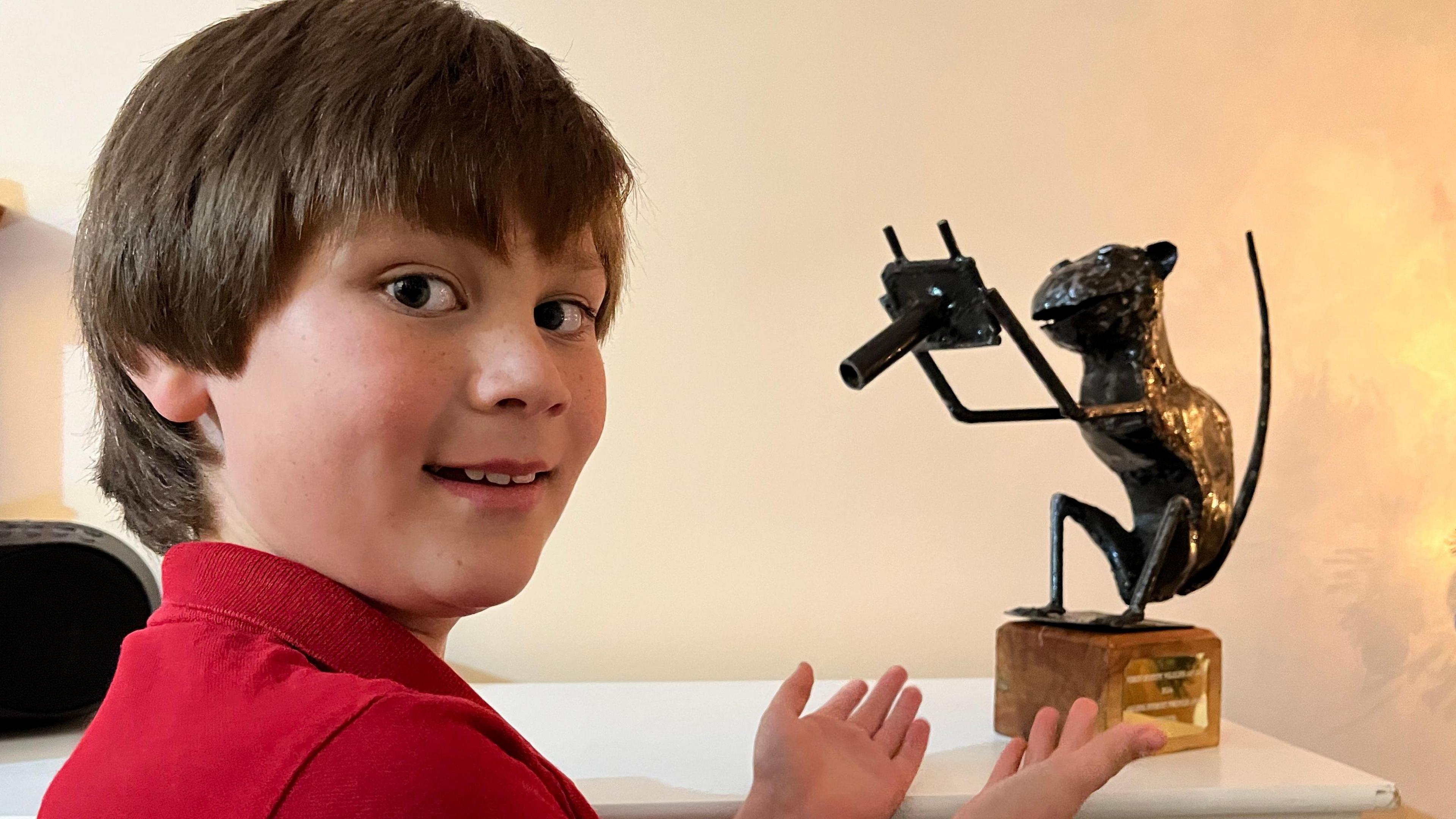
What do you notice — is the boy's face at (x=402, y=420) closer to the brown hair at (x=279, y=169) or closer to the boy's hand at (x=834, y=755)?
the brown hair at (x=279, y=169)

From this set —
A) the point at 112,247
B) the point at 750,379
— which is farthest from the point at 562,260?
the point at 750,379

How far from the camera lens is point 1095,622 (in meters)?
0.74

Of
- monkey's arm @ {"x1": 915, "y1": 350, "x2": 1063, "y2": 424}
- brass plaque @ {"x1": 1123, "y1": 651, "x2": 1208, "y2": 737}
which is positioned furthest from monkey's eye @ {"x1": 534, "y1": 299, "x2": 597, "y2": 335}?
brass plaque @ {"x1": 1123, "y1": 651, "x2": 1208, "y2": 737}

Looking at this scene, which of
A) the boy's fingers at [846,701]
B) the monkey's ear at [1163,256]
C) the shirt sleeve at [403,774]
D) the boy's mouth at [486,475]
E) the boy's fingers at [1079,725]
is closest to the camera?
the shirt sleeve at [403,774]

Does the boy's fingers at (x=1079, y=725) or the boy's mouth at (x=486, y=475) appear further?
the boy's fingers at (x=1079, y=725)

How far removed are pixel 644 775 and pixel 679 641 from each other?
47 cm

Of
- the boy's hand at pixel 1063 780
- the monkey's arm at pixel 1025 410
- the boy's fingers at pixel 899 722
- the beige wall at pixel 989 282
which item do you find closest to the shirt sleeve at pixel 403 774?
the boy's hand at pixel 1063 780

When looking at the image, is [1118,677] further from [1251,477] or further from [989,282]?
[989,282]

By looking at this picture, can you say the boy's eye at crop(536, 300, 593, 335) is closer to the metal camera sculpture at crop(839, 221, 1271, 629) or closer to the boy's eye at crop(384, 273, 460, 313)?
the boy's eye at crop(384, 273, 460, 313)

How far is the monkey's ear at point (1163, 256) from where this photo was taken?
0.76m

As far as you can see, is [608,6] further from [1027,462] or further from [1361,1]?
→ [1361,1]

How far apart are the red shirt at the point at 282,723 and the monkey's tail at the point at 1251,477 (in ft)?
1.84

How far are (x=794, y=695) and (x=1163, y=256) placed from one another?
1.39 feet

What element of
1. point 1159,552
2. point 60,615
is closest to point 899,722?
point 1159,552
